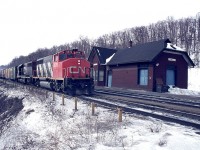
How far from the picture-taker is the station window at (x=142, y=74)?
28453 millimetres

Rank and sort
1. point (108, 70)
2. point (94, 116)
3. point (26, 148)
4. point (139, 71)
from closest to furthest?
point (26, 148)
point (94, 116)
point (139, 71)
point (108, 70)

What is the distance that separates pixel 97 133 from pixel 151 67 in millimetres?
20232

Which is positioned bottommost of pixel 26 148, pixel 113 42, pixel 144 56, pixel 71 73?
pixel 26 148

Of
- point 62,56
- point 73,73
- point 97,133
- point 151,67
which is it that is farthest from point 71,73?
point 151,67

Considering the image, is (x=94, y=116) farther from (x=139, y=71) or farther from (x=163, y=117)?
(x=139, y=71)

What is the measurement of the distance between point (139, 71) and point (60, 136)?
22.2 meters

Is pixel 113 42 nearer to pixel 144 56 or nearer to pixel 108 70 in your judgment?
pixel 108 70

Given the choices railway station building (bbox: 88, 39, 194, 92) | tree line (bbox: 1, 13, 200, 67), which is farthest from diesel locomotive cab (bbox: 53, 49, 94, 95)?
tree line (bbox: 1, 13, 200, 67)

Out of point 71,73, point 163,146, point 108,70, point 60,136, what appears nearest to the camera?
point 163,146

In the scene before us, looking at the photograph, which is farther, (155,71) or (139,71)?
(139,71)

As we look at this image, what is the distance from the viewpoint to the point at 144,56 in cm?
2873

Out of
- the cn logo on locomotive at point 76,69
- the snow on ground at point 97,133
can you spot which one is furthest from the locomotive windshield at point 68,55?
the snow on ground at point 97,133

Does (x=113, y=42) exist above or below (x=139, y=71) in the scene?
above

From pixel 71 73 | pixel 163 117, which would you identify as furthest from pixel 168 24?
pixel 163 117
